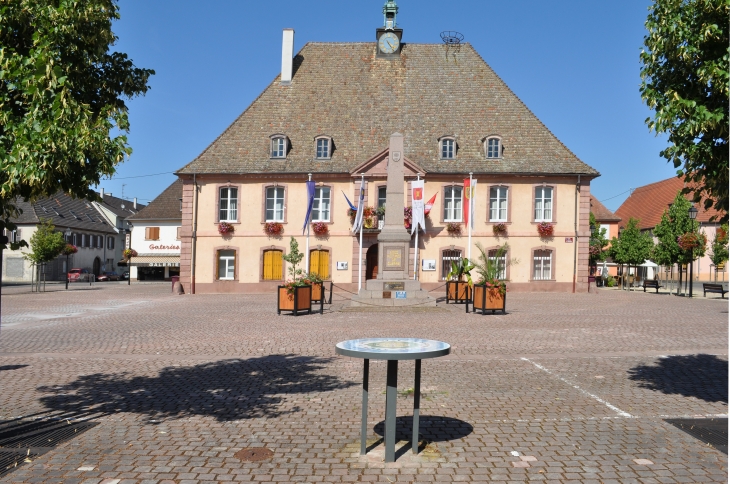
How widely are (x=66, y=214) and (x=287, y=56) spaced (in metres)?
38.6

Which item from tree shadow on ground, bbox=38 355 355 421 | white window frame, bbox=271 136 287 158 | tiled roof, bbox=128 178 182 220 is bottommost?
tree shadow on ground, bbox=38 355 355 421

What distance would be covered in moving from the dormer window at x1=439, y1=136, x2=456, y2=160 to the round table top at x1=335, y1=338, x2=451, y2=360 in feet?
89.1

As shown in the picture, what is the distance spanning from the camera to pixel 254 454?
5.83m

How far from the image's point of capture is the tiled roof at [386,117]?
32531 millimetres

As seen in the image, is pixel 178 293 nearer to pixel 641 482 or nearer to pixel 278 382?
pixel 278 382

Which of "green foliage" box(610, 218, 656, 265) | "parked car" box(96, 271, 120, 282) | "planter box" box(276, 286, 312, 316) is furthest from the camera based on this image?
"parked car" box(96, 271, 120, 282)

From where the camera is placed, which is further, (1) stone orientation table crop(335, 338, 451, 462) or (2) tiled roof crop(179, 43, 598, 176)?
(2) tiled roof crop(179, 43, 598, 176)

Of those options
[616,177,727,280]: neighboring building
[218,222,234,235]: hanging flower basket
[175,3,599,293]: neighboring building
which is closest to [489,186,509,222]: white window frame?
[175,3,599,293]: neighboring building

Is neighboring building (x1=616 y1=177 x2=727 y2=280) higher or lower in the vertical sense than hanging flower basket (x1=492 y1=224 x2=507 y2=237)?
higher

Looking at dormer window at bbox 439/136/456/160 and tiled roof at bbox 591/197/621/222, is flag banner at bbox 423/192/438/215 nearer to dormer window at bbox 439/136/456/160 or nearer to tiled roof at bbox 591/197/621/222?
dormer window at bbox 439/136/456/160

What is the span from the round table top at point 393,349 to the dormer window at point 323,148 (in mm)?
27072

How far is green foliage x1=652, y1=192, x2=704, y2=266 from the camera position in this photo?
33.2 metres

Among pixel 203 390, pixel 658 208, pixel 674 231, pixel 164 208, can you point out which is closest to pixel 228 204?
pixel 674 231

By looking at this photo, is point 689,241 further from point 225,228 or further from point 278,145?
point 225,228
